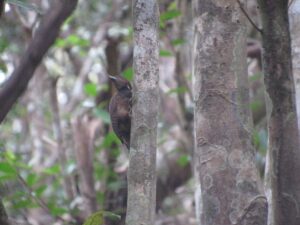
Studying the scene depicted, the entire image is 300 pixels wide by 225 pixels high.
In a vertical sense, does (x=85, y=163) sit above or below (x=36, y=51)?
below

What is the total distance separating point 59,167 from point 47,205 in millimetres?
941

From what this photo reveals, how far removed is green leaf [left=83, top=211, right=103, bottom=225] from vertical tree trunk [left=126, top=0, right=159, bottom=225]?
351 mm

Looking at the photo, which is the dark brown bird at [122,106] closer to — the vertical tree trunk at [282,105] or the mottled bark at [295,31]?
the vertical tree trunk at [282,105]

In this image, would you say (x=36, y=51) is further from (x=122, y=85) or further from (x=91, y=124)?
(x=91, y=124)

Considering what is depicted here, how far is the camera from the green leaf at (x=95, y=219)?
238 cm

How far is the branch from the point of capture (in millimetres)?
3191

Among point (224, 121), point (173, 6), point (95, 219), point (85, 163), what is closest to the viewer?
point (95, 219)

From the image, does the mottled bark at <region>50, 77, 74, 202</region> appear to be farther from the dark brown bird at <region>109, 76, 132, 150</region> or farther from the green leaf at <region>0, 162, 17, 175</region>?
the dark brown bird at <region>109, 76, 132, 150</region>

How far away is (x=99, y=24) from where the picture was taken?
7281 millimetres

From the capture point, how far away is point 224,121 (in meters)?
2.57

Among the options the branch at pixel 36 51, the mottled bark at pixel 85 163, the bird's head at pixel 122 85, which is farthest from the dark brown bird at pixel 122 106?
the mottled bark at pixel 85 163

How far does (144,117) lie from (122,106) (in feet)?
1.69

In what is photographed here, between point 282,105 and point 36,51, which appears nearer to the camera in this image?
point 282,105

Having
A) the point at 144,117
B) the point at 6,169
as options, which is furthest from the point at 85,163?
the point at 144,117
